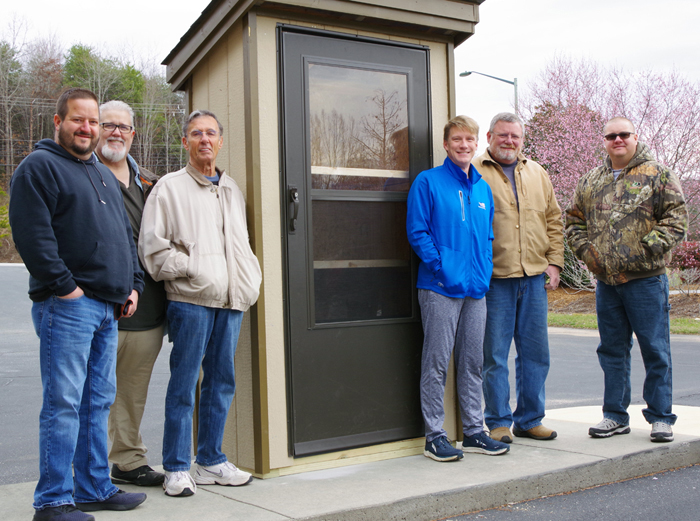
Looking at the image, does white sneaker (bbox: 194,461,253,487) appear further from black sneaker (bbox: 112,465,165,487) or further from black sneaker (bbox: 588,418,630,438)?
black sneaker (bbox: 588,418,630,438)

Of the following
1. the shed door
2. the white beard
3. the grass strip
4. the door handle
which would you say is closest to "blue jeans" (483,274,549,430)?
the shed door

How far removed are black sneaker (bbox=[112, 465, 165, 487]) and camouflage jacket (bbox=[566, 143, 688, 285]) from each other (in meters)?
2.99

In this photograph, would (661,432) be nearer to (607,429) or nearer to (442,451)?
(607,429)

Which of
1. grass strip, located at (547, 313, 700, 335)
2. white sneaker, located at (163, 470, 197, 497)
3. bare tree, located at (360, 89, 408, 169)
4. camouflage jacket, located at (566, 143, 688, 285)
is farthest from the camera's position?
grass strip, located at (547, 313, 700, 335)

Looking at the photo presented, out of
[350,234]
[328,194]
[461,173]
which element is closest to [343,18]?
[328,194]

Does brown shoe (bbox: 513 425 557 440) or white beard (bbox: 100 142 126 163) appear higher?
white beard (bbox: 100 142 126 163)

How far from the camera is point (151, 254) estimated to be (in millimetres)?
3271

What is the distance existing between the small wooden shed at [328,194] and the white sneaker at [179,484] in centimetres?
45

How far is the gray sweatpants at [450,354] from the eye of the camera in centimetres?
395

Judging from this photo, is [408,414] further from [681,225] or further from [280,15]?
[280,15]

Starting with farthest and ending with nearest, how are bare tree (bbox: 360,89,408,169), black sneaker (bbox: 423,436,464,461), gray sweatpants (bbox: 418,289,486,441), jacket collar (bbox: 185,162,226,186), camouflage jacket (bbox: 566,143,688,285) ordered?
camouflage jacket (bbox: 566,143,688,285), bare tree (bbox: 360,89,408,169), gray sweatpants (bbox: 418,289,486,441), black sneaker (bbox: 423,436,464,461), jacket collar (bbox: 185,162,226,186)

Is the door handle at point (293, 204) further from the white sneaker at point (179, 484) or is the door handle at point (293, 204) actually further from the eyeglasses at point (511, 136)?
the eyeglasses at point (511, 136)

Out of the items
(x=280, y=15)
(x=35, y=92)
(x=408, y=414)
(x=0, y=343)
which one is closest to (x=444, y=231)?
(x=408, y=414)

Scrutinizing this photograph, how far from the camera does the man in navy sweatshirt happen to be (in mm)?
2705
